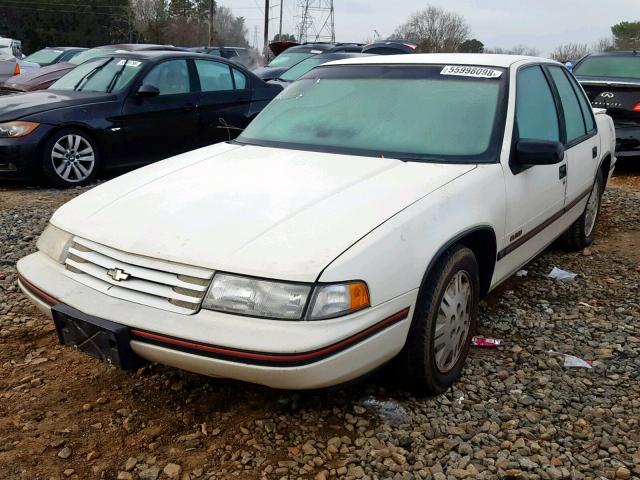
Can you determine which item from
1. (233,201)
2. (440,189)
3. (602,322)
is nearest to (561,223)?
(602,322)

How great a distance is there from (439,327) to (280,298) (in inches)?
33.2

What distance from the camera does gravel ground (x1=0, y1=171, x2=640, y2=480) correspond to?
2400 millimetres

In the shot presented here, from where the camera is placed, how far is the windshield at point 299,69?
10.9 metres

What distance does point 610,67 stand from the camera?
28.6 feet

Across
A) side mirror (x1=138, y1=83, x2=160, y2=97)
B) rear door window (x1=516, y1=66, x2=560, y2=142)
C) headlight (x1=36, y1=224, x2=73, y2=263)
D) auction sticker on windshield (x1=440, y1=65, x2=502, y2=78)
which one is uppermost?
auction sticker on windshield (x1=440, y1=65, x2=502, y2=78)

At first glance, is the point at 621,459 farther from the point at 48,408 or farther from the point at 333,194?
the point at 48,408

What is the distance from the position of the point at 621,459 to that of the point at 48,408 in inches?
91.7

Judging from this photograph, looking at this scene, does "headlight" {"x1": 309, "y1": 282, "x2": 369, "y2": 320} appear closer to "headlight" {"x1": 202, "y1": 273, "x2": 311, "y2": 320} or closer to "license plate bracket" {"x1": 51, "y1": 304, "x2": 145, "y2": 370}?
"headlight" {"x1": 202, "y1": 273, "x2": 311, "y2": 320}

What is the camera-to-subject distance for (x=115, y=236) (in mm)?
2562

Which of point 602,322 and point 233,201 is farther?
point 602,322

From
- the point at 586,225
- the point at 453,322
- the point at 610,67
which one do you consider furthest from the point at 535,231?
the point at 610,67

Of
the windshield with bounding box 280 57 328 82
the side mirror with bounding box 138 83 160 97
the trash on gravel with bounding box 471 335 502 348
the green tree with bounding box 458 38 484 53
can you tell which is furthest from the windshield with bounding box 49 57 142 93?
the green tree with bounding box 458 38 484 53

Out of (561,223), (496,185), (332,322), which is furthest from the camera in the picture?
(561,223)

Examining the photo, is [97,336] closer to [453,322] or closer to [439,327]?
[439,327]
